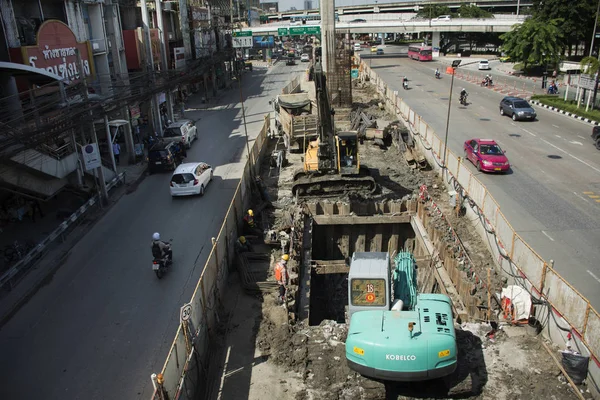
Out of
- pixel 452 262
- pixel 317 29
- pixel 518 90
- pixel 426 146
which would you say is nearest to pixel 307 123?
pixel 426 146

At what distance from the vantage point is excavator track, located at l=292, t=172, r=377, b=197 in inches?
931

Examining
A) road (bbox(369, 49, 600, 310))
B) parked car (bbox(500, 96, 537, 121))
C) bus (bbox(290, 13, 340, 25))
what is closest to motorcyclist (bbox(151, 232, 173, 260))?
road (bbox(369, 49, 600, 310))

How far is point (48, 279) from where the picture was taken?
18.2 metres

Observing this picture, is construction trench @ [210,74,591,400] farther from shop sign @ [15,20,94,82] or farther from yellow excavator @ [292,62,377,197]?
shop sign @ [15,20,94,82]

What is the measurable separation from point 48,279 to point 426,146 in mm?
20717

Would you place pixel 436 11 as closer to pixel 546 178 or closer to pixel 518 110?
pixel 518 110

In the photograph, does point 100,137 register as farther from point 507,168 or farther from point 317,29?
point 317,29

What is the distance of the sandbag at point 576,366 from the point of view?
11.5 meters

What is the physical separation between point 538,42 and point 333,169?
45894 mm

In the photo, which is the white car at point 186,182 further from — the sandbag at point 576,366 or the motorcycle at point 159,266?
the sandbag at point 576,366

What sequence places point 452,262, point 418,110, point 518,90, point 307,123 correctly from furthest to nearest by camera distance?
1. point 518,90
2. point 418,110
3. point 307,123
4. point 452,262

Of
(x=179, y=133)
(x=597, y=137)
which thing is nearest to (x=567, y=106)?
(x=597, y=137)

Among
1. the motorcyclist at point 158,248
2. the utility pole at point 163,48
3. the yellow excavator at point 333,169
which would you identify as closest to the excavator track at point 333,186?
the yellow excavator at point 333,169

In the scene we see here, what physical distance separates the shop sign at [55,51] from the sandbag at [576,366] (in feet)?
76.5
